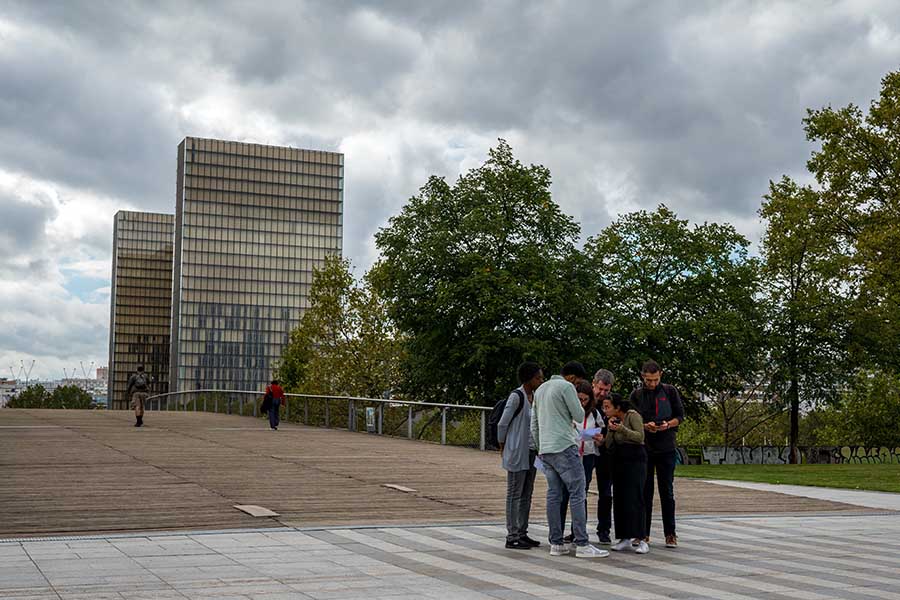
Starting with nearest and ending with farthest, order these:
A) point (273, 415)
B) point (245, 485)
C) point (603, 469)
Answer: point (603, 469), point (245, 485), point (273, 415)

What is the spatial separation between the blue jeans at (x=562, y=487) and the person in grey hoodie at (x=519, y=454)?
35cm

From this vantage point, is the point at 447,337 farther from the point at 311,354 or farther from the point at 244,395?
the point at 311,354

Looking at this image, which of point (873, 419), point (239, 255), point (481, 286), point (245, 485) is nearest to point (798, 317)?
point (481, 286)

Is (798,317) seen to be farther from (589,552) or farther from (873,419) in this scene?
(589,552)

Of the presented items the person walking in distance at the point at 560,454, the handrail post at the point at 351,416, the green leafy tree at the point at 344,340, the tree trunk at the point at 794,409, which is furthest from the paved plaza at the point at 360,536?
the green leafy tree at the point at 344,340

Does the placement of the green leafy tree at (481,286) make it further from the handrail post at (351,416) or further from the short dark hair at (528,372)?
the short dark hair at (528,372)

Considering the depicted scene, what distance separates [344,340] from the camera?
60656 millimetres

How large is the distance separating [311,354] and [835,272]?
31231 mm

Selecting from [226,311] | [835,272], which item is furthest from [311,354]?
[226,311]

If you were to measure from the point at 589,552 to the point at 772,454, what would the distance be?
36.9m

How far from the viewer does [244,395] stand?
37156 mm

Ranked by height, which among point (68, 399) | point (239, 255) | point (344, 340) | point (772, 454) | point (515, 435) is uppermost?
point (239, 255)

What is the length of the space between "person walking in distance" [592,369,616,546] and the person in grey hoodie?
59 centimetres

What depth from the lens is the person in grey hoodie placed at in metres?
9.85
